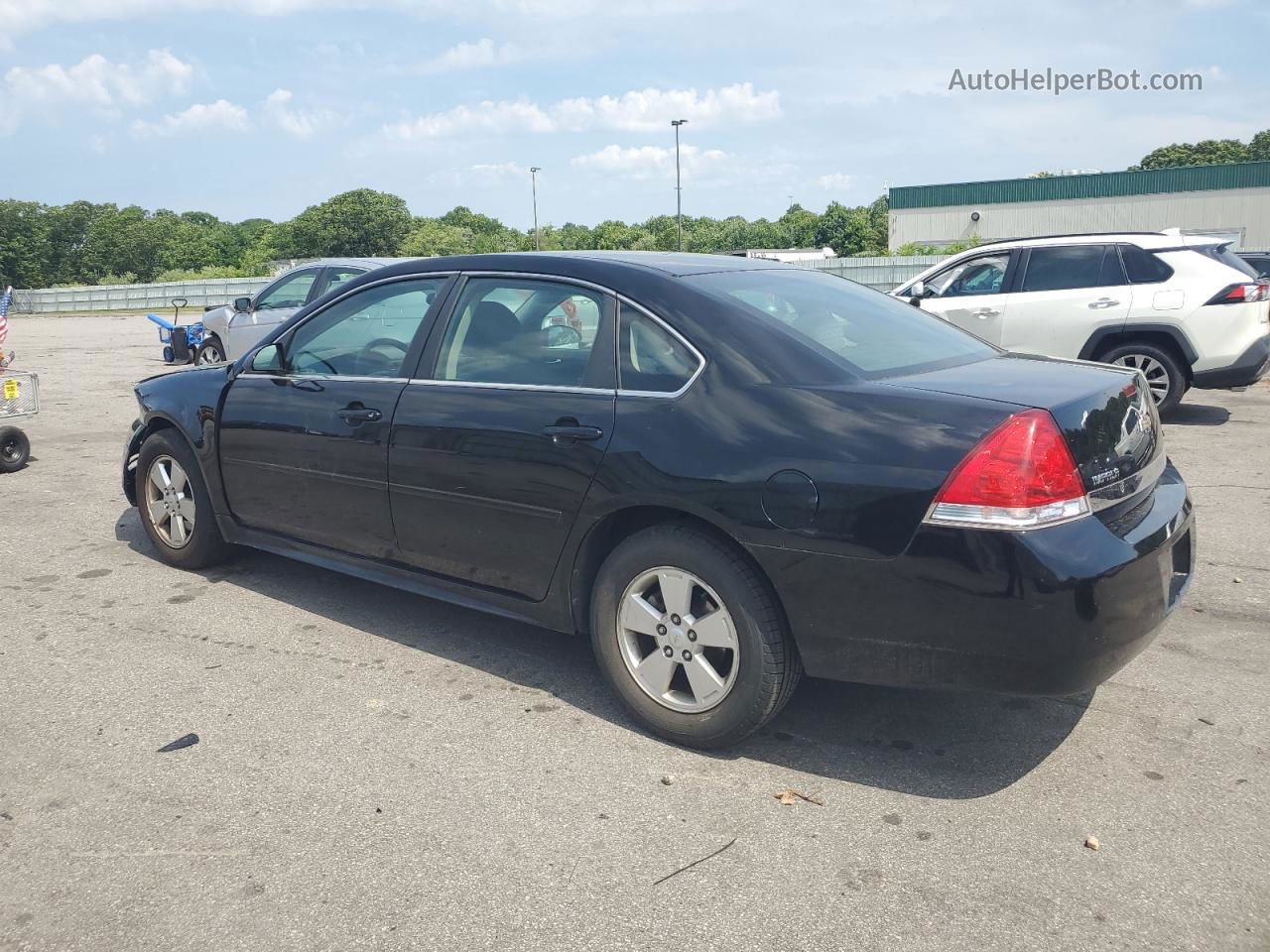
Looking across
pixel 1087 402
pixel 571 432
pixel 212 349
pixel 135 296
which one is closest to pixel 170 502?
pixel 571 432

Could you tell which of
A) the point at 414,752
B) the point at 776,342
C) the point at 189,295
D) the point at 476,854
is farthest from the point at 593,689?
the point at 189,295

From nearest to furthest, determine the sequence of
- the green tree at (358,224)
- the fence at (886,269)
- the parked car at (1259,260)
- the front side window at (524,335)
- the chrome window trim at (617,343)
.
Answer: the chrome window trim at (617,343), the front side window at (524,335), the parked car at (1259,260), the fence at (886,269), the green tree at (358,224)

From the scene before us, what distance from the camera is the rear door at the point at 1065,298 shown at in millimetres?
10086

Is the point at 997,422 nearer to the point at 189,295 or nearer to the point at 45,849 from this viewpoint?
the point at 45,849

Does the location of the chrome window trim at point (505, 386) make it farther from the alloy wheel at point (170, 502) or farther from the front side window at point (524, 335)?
the alloy wheel at point (170, 502)

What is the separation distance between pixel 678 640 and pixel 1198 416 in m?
9.08

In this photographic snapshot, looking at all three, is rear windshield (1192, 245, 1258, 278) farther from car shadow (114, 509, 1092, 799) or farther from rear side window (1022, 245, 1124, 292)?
car shadow (114, 509, 1092, 799)

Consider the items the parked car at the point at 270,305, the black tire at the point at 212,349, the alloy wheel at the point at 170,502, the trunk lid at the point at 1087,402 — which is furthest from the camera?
the black tire at the point at 212,349

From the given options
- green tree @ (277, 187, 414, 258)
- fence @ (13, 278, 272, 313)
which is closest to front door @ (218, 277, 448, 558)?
fence @ (13, 278, 272, 313)

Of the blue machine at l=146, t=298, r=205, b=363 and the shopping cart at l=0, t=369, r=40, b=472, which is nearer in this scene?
the shopping cart at l=0, t=369, r=40, b=472

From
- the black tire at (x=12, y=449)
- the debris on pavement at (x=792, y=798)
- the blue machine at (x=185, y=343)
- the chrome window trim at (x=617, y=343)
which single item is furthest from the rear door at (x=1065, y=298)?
the blue machine at (x=185, y=343)

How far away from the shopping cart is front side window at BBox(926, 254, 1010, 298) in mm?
8276

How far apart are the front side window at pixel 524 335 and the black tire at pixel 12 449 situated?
5958 mm

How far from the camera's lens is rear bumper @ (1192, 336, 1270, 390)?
9.70 metres
